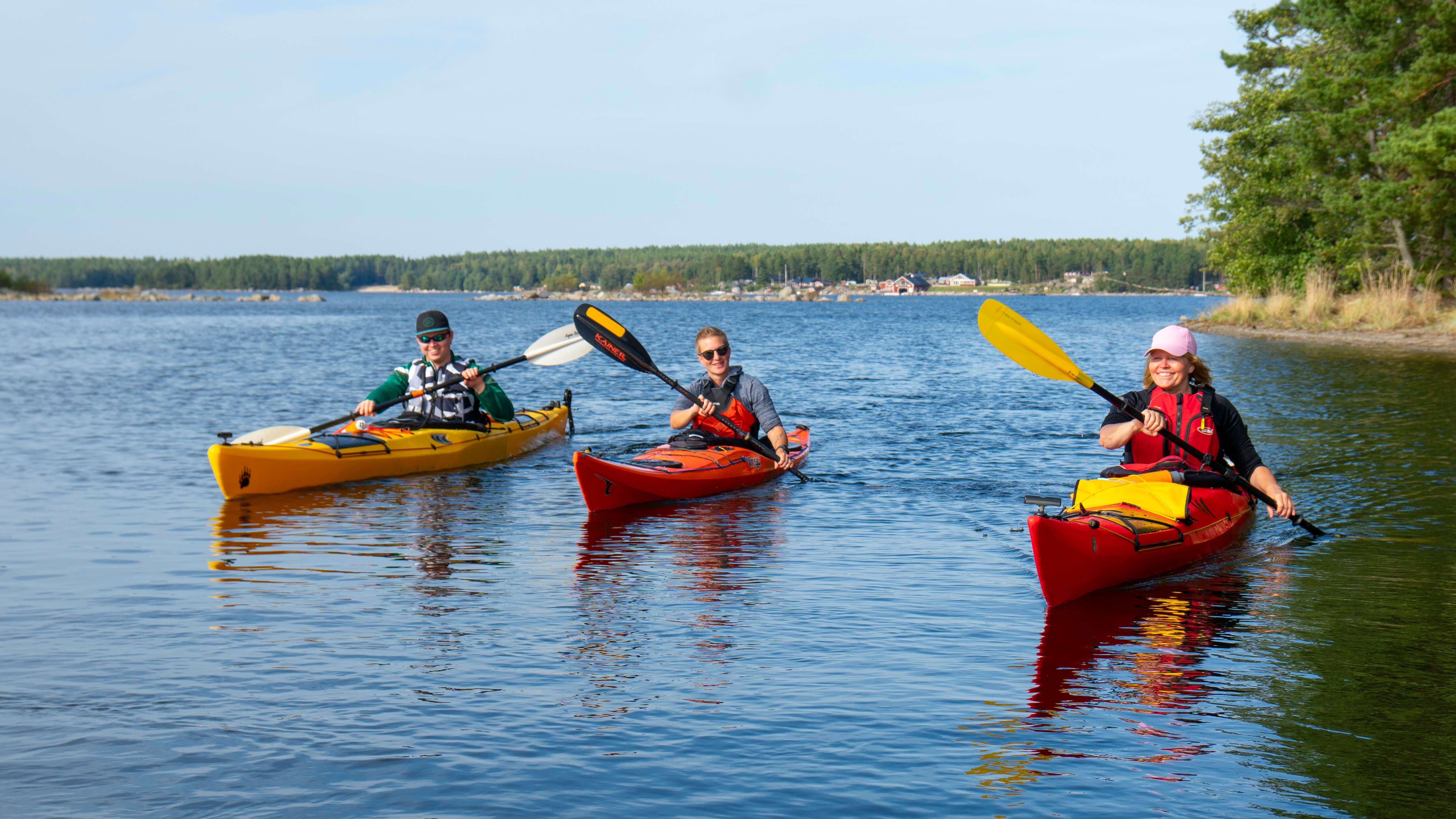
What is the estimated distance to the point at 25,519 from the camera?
9.11 meters

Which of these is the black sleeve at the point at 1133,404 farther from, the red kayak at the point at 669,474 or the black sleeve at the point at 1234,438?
the red kayak at the point at 669,474

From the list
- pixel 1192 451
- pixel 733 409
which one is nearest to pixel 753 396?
pixel 733 409

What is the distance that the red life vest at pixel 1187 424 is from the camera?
7383mm

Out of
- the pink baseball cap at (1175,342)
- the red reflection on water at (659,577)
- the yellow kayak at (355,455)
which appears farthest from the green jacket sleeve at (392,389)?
the pink baseball cap at (1175,342)

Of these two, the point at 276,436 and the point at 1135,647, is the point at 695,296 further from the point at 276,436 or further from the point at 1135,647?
the point at 1135,647

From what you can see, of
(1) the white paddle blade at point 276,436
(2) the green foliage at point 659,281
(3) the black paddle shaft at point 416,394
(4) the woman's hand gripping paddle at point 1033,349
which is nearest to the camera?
(4) the woman's hand gripping paddle at point 1033,349

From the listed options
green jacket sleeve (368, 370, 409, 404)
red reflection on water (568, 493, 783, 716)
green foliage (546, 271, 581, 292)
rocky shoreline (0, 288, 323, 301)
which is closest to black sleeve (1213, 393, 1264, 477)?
red reflection on water (568, 493, 783, 716)

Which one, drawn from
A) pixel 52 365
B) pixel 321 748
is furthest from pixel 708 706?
pixel 52 365

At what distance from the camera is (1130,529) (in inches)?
269

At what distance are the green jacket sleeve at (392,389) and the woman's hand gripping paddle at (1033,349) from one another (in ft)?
19.0

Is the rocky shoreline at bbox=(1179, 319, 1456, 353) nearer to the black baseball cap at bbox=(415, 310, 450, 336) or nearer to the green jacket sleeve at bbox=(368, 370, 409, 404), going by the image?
the black baseball cap at bbox=(415, 310, 450, 336)

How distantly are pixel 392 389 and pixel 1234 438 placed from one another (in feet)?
24.9

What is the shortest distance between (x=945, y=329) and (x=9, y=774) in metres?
56.0

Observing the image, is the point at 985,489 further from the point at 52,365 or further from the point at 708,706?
the point at 52,365
